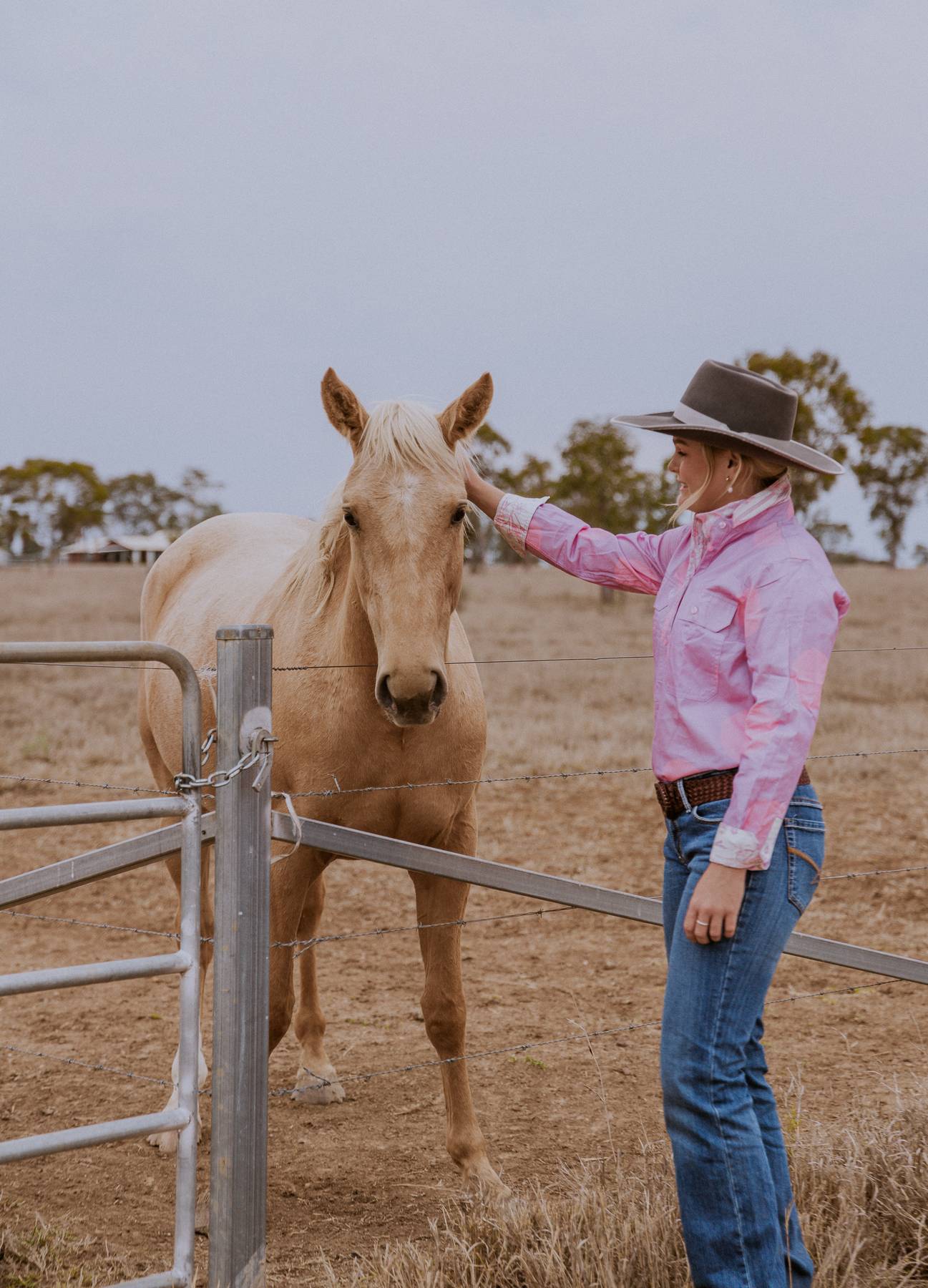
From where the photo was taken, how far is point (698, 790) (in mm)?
2400

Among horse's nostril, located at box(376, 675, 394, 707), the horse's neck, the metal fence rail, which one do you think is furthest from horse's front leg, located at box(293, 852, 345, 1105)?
horse's nostril, located at box(376, 675, 394, 707)

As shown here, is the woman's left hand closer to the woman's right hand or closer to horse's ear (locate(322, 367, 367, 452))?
the woman's right hand

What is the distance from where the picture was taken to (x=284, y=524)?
231 inches

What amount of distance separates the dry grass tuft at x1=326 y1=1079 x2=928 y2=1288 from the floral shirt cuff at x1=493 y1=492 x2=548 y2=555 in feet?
5.84

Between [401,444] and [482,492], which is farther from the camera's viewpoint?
[482,492]

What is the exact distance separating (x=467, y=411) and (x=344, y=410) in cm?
36

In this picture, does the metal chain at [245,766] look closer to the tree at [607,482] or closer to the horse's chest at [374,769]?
the horse's chest at [374,769]

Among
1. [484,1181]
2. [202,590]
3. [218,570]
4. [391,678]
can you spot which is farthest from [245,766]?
[218,570]

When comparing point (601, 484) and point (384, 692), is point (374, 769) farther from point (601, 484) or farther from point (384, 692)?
point (601, 484)

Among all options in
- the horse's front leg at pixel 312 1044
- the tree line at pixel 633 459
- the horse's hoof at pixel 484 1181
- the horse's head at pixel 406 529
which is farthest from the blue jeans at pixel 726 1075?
the tree line at pixel 633 459

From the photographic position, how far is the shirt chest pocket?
2.38 meters

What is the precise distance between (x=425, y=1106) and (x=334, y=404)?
2830 millimetres

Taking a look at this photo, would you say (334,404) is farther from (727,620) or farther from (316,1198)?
(316,1198)

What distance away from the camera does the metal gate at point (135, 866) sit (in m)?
2.26
